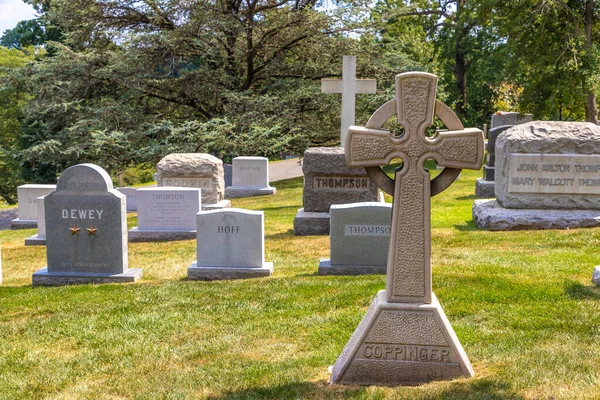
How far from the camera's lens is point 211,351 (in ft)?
17.1

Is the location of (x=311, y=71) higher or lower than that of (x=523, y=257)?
higher

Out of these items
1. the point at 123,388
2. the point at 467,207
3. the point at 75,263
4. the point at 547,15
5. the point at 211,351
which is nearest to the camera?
the point at 123,388

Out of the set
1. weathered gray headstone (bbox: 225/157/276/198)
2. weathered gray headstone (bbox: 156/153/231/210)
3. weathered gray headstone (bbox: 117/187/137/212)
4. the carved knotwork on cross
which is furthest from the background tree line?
the carved knotwork on cross

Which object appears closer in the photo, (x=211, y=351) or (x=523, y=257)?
(x=211, y=351)

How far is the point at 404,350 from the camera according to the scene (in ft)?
13.8

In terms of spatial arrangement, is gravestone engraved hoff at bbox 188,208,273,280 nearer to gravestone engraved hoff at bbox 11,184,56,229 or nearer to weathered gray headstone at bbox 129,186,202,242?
weathered gray headstone at bbox 129,186,202,242

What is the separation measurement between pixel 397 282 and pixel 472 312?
188 centimetres

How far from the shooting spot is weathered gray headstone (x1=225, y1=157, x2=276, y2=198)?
64.0 ft

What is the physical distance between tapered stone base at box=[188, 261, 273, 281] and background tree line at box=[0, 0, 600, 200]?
12.6 meters

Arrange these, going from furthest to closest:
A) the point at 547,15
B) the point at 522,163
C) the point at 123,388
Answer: the point at 547,15, the point at 522,163, the point at 123,388

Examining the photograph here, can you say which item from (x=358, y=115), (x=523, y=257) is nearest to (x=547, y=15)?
(x=358, y=115)

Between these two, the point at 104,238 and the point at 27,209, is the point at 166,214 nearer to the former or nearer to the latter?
the point at 104,238

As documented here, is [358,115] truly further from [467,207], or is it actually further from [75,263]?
[75,263]

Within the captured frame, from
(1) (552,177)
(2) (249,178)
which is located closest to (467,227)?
(1) (552,177)
